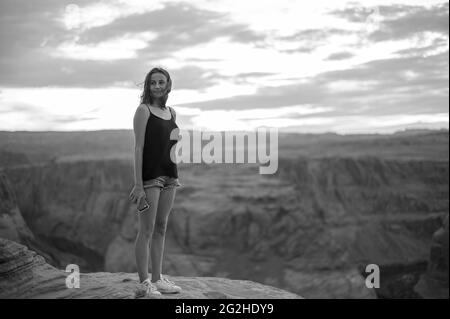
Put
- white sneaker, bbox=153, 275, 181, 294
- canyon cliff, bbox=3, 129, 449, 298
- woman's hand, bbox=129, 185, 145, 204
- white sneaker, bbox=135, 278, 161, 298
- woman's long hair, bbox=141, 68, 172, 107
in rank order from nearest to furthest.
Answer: woman's hand, bbox=129, 185, 145, 204 → white sneaker, bbox=135, 278, 161, 298 → woman's long hair, bbox=141, 68, 172, 107 → white sneaker, bbox=153, 275, 181, 294 → canyon cliff, bbox=3, 129, 449, 298

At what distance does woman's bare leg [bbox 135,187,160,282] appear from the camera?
6.66 m

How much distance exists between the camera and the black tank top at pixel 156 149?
21.8ft

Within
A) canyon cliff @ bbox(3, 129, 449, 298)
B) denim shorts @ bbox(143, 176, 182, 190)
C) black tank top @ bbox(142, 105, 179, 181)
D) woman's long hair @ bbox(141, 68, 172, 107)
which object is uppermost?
woman's long hair @ bbox(141, 68, 172, 107)

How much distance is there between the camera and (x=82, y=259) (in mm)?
46531

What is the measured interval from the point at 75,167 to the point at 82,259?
31.7 feet

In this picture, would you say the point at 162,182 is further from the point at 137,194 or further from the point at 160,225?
the point at 160,225

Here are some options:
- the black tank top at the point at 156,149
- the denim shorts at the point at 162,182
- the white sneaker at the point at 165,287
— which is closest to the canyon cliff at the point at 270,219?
the white sneaker at the point at 165,287

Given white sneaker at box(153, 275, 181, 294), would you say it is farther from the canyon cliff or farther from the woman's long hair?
the canyon cliff

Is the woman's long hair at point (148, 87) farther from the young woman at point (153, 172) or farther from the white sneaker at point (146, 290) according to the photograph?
the white sneaker at point (146, 290)

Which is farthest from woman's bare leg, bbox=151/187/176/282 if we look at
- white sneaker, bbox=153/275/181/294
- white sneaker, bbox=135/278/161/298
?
white sneaker, bbox=135/278/161/298

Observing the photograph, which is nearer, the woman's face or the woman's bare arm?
the woman's bare arm

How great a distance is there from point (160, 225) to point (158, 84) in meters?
1.74

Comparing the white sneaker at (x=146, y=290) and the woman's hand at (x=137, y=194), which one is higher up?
the woman's hand at (x=137, y=194)

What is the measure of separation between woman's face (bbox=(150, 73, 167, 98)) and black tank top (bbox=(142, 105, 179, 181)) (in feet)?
0.93
